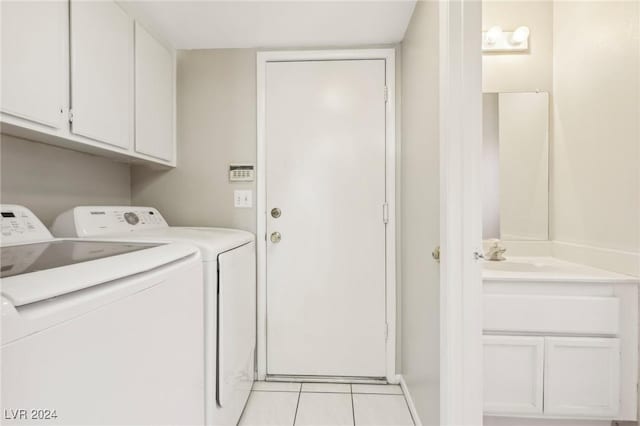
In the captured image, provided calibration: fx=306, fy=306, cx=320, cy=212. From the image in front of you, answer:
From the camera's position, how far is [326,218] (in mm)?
2004

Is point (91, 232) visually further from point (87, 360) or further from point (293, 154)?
point (293, 154)

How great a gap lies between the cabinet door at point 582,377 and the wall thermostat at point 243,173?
1.78 metres

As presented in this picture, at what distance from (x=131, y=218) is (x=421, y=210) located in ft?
5.22

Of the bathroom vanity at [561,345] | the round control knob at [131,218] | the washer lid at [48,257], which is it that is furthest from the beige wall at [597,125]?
the round control knob at [131,218]

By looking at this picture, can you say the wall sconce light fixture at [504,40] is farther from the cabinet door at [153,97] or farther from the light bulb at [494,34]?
the cabinet door at [153,97]

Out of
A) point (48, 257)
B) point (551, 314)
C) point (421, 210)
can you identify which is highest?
point (421, 210)

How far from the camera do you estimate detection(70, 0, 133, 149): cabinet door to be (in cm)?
124

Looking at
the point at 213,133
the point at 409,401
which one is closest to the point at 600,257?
the point at 409,401

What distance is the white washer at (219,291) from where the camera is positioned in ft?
3.97

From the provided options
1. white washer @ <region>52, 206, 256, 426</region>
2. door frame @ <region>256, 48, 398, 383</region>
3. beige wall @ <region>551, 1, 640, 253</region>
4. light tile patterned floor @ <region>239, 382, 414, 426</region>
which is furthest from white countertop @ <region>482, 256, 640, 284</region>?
white washer @ <region>52, 206, 256, 426</region>

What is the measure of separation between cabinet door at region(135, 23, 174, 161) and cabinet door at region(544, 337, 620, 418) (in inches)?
86.5

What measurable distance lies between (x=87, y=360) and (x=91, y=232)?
40.8 inches

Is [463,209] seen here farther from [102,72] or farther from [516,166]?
[102,72]

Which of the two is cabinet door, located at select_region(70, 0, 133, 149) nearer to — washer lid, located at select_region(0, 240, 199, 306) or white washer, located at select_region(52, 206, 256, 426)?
white washer, located at select_region(52, 206, 256, 426)
